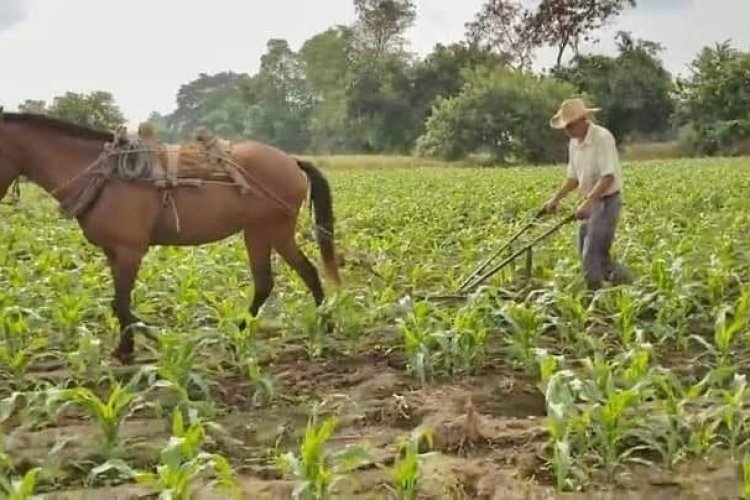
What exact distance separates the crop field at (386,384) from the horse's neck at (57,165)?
894 mm

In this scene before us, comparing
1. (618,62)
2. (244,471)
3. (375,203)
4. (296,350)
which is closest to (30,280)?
(296,350)

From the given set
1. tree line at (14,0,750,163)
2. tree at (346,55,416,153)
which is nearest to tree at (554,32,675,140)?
tree line at (14,0,750,163)

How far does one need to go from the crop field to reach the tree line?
1252 inches

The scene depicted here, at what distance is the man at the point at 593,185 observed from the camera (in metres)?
7.91

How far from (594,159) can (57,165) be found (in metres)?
3.97

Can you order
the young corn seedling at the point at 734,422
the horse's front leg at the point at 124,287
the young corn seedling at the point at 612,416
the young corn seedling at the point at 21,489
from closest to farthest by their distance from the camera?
1. the young corn seedling at the point at 21,489
2. the young corn seedling at the point at 612,416
3. the young corn seedling at the point at 734,422
4. the horse's front leg at the point at 124,287

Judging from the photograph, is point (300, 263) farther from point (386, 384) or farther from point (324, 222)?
point (386, 384)

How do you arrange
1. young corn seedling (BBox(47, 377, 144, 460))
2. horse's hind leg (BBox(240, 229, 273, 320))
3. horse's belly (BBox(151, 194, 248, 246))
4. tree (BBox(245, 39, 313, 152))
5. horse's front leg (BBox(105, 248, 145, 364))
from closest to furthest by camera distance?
young corn seedling (BBox(47, 377, 144, 460)) < horse's front leg (BBox(105, 248, 145, 364)) < horse's belly (BBox(151, 194, 248, 246)) < horse's hind leg (BBox(240, 229, 273, 320)) < tree (BBox(245, 39, 313, 152))

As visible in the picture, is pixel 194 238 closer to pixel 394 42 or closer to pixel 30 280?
pixel 30 280

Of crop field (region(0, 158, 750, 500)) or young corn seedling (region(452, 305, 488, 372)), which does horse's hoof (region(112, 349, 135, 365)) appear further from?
young corn seedling (region(452, 305, 488, 372))

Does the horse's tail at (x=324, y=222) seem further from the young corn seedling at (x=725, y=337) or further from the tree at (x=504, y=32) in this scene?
the tree at (x=504, y=32)

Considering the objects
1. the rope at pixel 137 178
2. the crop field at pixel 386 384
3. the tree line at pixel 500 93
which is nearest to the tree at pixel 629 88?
the tree line at pixel 500 93

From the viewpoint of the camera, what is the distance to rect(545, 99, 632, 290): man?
7914mm

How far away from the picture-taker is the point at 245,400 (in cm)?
615
